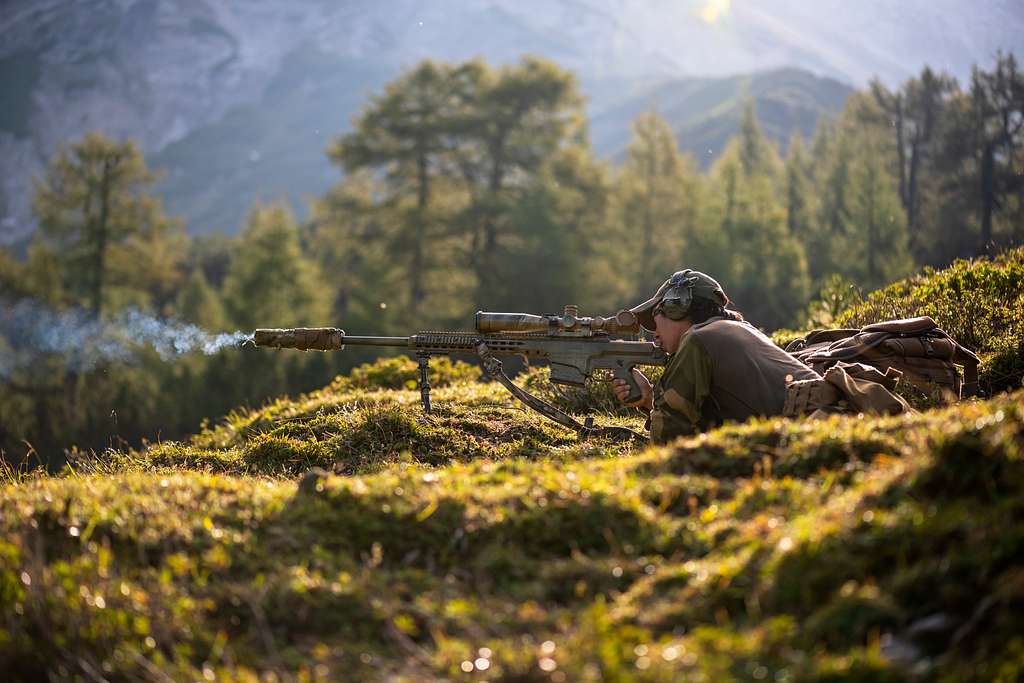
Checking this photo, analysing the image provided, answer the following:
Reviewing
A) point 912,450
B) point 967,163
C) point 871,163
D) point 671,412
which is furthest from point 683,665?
point 967,163

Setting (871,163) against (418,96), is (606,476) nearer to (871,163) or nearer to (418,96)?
(418,96)

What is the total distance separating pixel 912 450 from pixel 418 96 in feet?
175

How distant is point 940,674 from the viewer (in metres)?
3.71

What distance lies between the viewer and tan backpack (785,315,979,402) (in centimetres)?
955

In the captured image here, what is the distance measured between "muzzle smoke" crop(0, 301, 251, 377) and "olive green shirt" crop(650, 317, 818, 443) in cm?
3792

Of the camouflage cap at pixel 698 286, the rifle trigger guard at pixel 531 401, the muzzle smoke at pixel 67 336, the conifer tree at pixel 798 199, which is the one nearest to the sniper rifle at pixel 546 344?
the rifle trigger guard at pixel 531 401

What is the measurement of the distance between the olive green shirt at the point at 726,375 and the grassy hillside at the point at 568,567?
146cm

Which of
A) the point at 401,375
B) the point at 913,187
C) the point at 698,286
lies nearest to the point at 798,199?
the point at 913,187

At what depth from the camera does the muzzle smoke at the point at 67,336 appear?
43.1 m

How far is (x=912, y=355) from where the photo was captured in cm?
956

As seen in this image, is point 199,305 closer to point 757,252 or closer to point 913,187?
point 757,252

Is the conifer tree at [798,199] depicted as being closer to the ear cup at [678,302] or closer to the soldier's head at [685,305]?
the soldier's head at [685,305]

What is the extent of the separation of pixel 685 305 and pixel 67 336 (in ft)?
148

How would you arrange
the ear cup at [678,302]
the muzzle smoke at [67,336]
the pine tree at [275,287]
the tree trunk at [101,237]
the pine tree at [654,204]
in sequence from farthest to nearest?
the pine tree at [654,204], the pine tree at [275,287], the tree trunk at [101,237], the muzzle smoke at [67,336], the ear cup at [678,302]
